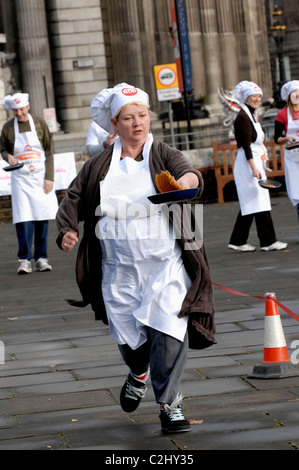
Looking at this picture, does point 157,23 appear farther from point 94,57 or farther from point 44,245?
point 44,245

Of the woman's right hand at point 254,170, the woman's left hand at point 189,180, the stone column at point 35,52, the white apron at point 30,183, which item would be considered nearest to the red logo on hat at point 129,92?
the woman's left hand at point 189,180

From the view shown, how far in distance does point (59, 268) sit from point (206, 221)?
5126 millimetres

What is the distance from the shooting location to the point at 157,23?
43.0m

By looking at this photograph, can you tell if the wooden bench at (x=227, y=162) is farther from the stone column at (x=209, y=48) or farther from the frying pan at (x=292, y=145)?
the stone column at (x=209, y=48)

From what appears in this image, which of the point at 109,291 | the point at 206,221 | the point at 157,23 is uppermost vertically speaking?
the point at 157,23

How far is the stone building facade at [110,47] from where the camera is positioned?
114 ft

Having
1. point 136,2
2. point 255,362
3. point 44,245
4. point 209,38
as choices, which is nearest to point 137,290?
point 255,362

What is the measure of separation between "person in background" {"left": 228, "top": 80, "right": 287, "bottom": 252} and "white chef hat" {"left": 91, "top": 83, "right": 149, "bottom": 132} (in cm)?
701

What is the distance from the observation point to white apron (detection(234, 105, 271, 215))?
1316 cm

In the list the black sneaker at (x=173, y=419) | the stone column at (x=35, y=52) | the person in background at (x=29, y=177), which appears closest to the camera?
the black sneaker at (x=173, y=419)

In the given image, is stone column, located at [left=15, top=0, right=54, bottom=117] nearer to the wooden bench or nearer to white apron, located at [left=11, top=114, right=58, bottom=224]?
the wooden bench

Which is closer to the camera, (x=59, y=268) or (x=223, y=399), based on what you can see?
(x=223, y=399)

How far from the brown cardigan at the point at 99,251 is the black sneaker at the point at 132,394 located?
0.34m

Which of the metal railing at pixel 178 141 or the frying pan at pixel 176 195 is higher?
the frying pan at pixel 176 195
